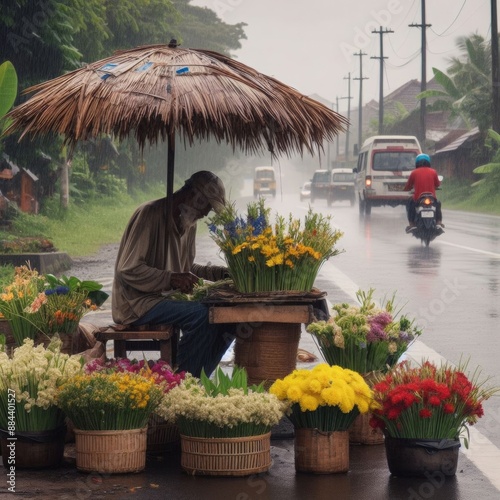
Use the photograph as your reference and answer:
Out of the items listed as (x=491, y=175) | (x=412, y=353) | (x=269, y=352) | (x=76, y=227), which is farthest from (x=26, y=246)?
(x=491, y=175)

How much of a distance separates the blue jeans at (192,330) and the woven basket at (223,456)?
1.36 m

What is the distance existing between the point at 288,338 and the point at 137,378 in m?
1.35

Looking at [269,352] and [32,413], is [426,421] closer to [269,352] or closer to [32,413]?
[269,352]

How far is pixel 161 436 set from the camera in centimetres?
664

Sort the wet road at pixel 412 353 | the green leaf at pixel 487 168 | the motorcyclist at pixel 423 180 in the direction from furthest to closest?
the green leaf at pixel 487 168 → the motorcyclist at pixel 423 180 → the wet road at pixel 412 353

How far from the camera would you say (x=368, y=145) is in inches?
1623

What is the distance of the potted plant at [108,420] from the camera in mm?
6098

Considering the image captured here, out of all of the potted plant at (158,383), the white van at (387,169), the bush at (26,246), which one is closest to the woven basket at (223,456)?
the potted plant at (158,383)

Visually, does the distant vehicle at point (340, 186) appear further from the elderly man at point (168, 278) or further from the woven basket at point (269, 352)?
the woven basket at point (269, 352)

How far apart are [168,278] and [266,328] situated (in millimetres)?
768

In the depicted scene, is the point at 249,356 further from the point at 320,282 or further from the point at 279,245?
the point at 320,282

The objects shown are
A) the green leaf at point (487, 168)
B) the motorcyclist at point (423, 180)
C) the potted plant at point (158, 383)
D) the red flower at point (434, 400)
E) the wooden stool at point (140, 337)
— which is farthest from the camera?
the green leaf at point (487, 168)

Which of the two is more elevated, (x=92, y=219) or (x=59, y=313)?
(x=59, y=313)

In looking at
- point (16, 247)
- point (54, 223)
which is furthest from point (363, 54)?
point (16, 247)
